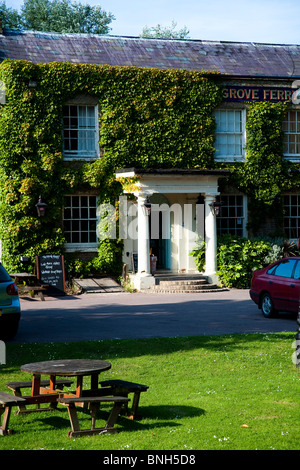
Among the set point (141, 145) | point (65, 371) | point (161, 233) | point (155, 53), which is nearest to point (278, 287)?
point (65, 371)

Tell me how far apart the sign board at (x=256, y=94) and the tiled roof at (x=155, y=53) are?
1.87 ft

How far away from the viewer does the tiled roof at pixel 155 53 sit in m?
25.4

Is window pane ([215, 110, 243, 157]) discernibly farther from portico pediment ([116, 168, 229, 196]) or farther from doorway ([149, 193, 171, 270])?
doorway ([149, 193, 171, 270])

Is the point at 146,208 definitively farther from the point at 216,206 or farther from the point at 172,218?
the point at 172,218

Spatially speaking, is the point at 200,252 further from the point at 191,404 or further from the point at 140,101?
the point at 191,404

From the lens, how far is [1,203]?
2370 centimetres

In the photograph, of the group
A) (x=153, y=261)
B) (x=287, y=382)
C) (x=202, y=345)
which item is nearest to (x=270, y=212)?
(x=153, y=261)

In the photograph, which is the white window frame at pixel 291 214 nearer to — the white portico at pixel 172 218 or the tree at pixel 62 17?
the white portico at pixel 172 218

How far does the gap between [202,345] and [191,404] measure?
3907 millimetres

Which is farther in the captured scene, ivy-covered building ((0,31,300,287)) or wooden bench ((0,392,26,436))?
ivy-covered building ((0,31,300,287))

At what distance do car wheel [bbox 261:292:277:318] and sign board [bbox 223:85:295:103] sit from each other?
11319 millimetres

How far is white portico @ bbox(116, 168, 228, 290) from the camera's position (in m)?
23.4

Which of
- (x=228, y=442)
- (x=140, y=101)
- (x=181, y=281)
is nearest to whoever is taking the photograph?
(x=228, y=442)

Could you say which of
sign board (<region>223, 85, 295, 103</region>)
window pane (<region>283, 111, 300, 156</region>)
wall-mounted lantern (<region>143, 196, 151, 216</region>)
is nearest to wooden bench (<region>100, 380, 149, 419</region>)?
wall-mounted lantern (<region>143, 196, 151, 216</region>)
